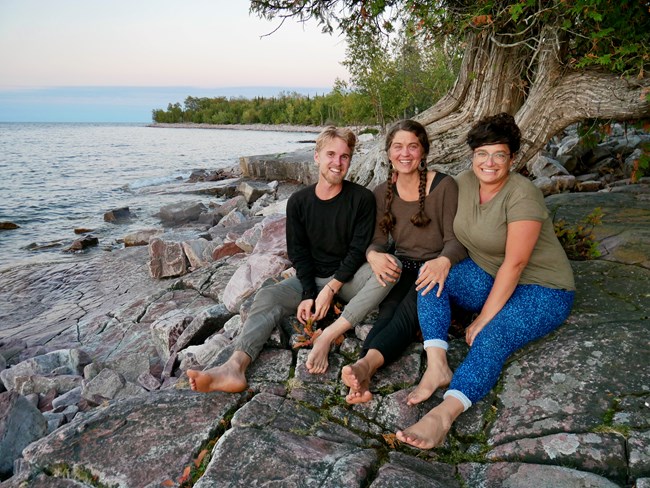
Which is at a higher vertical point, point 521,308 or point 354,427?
point 521,308

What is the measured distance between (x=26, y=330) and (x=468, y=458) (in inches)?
285

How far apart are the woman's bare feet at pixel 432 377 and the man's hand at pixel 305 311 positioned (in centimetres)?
99

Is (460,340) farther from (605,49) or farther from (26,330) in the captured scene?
(26,330)

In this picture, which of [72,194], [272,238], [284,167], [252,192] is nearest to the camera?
[272,238]

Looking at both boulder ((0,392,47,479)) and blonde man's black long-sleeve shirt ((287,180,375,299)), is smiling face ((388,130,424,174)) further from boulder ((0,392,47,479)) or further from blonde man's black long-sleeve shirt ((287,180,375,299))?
boulder ((0,392,47,479))

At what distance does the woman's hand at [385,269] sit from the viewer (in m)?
3.52

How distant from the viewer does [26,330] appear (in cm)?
729

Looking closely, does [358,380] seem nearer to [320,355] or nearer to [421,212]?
[320,355]

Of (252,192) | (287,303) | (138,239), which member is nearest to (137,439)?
Result: (287,303)

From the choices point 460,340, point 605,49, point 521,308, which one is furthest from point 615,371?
point 605,49

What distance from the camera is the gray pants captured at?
344cm

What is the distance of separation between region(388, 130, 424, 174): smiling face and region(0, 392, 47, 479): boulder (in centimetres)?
370

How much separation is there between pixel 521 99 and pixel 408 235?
3.39 m

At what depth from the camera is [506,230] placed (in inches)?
128
